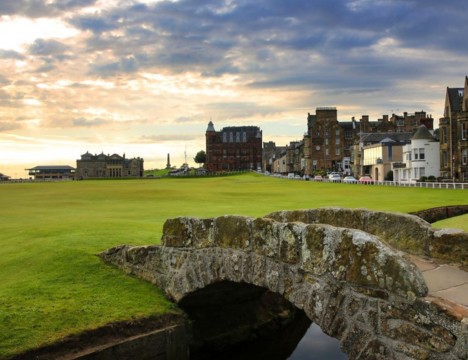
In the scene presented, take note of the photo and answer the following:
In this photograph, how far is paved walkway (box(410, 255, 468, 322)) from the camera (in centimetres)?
714

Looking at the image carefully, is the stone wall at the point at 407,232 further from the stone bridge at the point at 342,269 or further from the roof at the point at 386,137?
the roof at the point at 386,137

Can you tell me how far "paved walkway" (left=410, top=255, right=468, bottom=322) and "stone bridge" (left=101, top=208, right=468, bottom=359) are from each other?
0.22 metres

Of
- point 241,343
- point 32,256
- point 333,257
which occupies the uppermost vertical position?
point 333,257

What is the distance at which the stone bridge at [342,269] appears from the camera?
24.4ft

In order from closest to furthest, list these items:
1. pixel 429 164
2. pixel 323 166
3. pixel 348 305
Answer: pixel 348 305 → pixel 429 164 → pixel 323 166

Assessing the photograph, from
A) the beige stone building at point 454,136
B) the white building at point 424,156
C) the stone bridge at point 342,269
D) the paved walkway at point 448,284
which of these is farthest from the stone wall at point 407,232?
the white building at point 424,156

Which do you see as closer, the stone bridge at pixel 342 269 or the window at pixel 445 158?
the stone bridge at pixel 342 269

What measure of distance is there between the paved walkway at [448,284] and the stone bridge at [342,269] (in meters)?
0.22

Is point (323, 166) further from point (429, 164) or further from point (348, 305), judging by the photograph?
point (348, 305)

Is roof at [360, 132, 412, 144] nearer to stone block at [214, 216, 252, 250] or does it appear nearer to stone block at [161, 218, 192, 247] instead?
stone block at [161, 218, 192, 247]

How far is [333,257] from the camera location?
8797 mm

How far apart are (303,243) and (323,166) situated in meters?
143

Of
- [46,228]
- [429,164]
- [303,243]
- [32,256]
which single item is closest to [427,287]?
[303,243]

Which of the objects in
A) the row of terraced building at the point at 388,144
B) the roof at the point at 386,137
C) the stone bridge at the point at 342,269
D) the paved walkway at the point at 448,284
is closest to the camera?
the paved walkway at the point at 448,284
